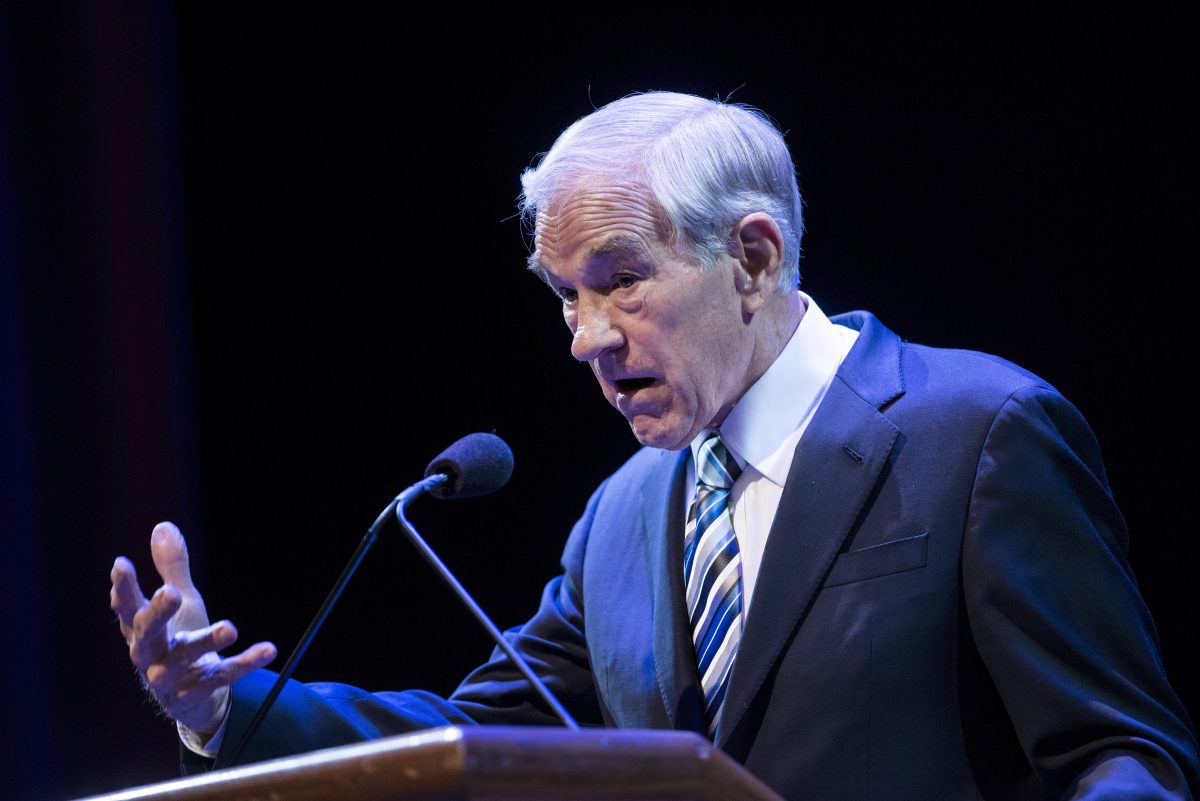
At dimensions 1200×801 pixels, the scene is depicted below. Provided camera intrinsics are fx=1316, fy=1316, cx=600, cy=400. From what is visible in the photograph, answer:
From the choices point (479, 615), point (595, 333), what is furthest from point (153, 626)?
point (595, 333)

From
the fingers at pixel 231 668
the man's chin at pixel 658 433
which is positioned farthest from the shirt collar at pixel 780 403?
the fingers at pixel 231 668

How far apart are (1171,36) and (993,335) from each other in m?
0.64

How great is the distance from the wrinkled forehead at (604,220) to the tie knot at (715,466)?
0.39m

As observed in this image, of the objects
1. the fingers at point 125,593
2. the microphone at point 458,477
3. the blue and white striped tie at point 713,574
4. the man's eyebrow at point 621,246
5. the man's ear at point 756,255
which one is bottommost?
the blue and white striped tie at point 713,574

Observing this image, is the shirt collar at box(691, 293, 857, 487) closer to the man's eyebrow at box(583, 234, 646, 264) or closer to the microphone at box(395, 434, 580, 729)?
the man's eyebrow at box(583, 234, 646, 264)

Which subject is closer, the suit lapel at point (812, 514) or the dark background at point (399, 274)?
the suit lapel at point (812, 514)

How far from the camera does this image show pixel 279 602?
3121 millimetres

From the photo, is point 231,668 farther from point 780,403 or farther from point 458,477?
point 780,403

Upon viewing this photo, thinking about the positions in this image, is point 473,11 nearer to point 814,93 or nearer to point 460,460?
point 814,93

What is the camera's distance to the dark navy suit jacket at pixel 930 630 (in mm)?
1819

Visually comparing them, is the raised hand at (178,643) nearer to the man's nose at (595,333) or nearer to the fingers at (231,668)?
the fingers at (231,668)

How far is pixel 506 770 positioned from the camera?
87 centimetres

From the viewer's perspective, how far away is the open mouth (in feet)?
7.13

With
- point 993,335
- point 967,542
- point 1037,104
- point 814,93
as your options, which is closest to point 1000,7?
point 1037,104
